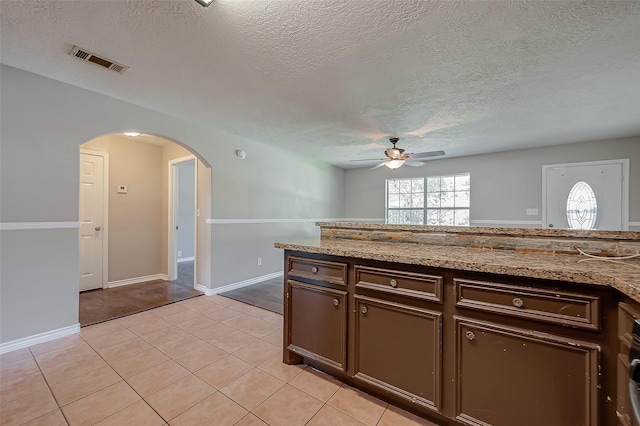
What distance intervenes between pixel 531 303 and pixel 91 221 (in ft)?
16.6

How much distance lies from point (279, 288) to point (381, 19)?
11.7ft

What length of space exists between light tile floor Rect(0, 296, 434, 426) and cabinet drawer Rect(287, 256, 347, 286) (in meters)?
0.72

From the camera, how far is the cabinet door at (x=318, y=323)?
1812mm

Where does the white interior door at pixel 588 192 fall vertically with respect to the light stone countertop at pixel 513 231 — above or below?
above

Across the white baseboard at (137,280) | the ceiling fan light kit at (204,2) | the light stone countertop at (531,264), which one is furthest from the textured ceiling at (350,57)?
the white baseboard at (137,280)

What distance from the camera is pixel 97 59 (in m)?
2.16

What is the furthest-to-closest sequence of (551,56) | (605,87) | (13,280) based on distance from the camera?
(605,87), (13,280), (551,56)

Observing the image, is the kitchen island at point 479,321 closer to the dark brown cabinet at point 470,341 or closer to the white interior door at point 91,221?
the dark brown cabinet at point 470,341

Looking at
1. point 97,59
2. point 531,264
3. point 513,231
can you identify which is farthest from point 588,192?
point 97,59

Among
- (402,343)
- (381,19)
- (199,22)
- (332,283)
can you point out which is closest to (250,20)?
(199,22)

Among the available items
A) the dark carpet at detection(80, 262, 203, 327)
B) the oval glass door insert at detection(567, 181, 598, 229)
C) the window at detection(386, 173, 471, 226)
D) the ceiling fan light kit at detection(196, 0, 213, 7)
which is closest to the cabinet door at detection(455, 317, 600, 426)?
the ceiling fan light kit at detection(196, 0, 213, 7)

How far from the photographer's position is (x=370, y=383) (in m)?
1.68

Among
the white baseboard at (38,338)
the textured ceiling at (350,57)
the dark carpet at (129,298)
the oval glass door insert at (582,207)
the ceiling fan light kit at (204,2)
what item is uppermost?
the textured ceiling at (350,57)

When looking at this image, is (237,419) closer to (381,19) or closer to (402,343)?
(402,343)
